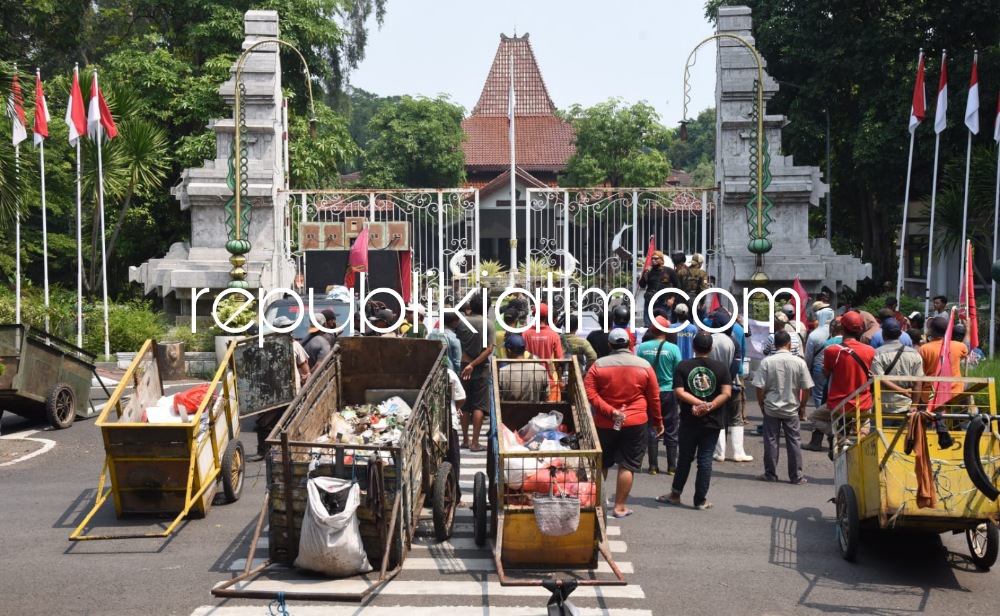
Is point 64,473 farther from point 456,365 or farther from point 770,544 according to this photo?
point 770,544

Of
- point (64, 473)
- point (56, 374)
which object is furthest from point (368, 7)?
point (64, 473)

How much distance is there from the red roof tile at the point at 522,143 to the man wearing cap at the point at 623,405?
40.2m

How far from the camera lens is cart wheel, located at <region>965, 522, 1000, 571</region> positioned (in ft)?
28.4

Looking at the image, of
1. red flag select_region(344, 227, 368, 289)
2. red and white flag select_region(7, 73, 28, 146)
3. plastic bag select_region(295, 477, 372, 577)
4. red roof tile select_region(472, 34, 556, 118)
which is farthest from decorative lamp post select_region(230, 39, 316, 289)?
red roof tile select_region(472, 34, 556, 118)

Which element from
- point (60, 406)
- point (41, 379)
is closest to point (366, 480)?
point (41, 379)

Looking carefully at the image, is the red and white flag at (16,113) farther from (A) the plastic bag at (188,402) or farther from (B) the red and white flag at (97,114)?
(A) the plastic bag at (188,402)

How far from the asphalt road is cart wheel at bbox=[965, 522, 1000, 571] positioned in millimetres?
103

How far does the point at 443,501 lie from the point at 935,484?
396cm

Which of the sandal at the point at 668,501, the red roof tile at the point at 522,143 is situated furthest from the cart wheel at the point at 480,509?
the red roof tile at the point at 522,143

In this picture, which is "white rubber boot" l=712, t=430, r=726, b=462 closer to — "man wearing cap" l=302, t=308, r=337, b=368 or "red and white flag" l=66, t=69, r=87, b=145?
"man wearing cap" l=302, t=308, r=337, b=368

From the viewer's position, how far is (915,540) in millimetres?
9688

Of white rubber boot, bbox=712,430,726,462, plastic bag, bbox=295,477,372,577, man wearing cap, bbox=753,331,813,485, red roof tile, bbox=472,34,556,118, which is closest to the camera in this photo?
plastic bag, bbox=295,477,372,577

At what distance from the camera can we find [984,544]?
356 inches

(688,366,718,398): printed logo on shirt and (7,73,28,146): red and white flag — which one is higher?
(7,73,28,146): red and white flag
